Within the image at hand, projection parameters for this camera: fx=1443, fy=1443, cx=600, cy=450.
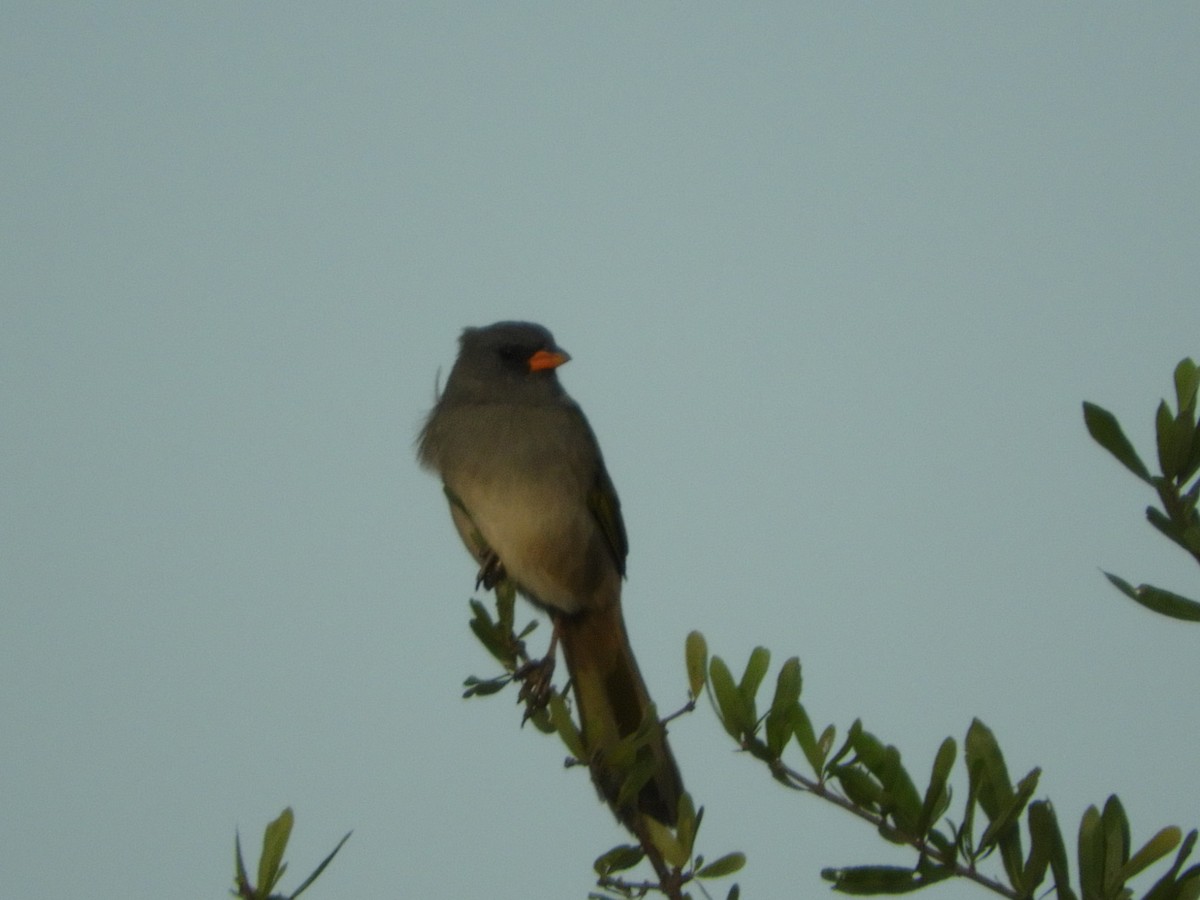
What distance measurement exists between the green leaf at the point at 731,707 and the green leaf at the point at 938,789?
402 mm

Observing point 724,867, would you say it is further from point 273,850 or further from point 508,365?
point 508,365

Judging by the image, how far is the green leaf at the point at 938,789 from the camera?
244 centimetres

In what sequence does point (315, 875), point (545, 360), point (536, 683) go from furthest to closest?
1. point (545, 360)
2. point (536, 683)
3. point (315, 875)

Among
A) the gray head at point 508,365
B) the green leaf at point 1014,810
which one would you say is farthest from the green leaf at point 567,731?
the gray head at point 508,365

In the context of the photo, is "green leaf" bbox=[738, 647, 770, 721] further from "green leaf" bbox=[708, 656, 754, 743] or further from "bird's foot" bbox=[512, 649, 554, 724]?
"bird's foot" bbox=[512, 649, 554, 724]

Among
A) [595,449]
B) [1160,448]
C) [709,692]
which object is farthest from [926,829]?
[595,449]

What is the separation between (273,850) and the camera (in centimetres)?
230

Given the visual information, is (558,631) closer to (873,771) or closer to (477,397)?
(477,397)

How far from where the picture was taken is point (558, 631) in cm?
593

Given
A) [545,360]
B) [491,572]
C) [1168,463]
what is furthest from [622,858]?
[545,360]

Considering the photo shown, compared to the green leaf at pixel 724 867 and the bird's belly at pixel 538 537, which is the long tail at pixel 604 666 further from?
the green leaf at pixel 724 867

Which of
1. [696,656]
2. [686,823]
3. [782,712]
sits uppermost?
[696,656]

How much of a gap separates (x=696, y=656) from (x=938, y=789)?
27.7 inches

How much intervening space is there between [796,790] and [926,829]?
0.24m
